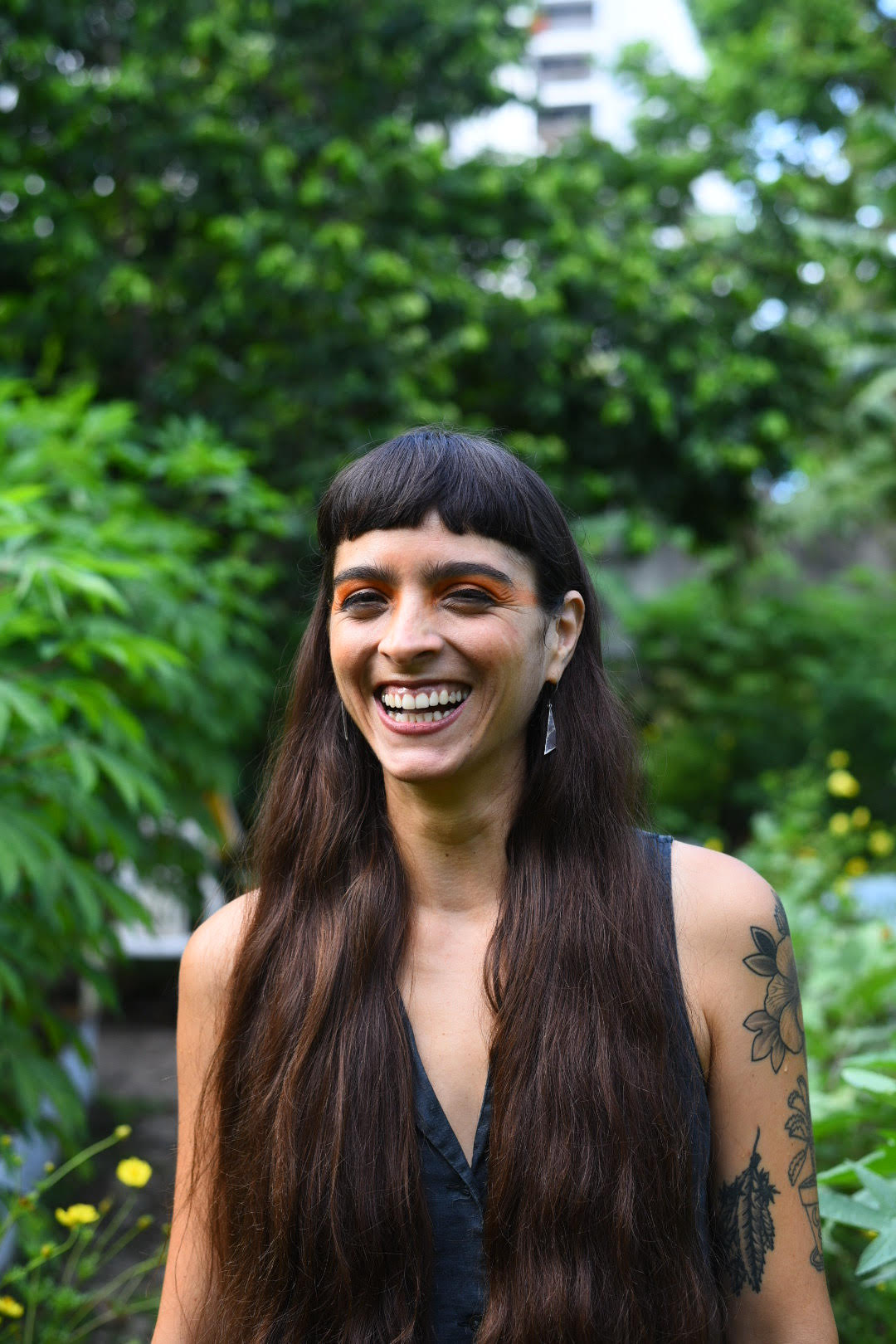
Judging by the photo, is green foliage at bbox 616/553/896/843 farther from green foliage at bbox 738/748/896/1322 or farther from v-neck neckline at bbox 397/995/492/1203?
v-neck neckline at bbox 397/995/492/1203

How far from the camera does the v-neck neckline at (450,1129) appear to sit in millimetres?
A: 1672

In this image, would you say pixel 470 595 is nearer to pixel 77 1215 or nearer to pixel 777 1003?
pixel 777 1003

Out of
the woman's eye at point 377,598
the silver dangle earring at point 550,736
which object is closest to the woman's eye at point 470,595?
the woman's eye at point 377,598

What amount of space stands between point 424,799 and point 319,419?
4762 millimetres

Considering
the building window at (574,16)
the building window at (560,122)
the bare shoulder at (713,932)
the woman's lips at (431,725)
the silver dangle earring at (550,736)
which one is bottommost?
the bare shoulder at (713,932)

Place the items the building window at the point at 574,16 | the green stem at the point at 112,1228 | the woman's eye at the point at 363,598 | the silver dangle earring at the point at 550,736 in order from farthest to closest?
the building window at the point at 574,16
the green stem at the point at 112,1228
the silver dangle earring at the point at 550,736
the woman's eye at the point at 363,598

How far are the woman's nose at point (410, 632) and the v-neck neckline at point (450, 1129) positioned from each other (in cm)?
59

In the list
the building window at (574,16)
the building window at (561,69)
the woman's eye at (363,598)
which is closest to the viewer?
the woman's eye at (363,598)

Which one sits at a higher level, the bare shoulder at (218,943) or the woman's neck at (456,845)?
the woman's neck at (456,845)

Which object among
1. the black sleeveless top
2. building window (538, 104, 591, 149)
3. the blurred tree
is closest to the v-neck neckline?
the black sleeveless top

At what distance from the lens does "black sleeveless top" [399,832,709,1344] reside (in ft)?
5.44

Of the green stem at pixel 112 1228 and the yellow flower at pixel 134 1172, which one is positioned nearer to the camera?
the yellow flower at pixel 134 1172

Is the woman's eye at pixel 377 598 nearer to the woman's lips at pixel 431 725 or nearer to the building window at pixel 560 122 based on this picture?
the woman's lips at pixel 431 725

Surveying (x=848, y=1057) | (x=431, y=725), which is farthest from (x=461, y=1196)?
(x=848, y=1057)
